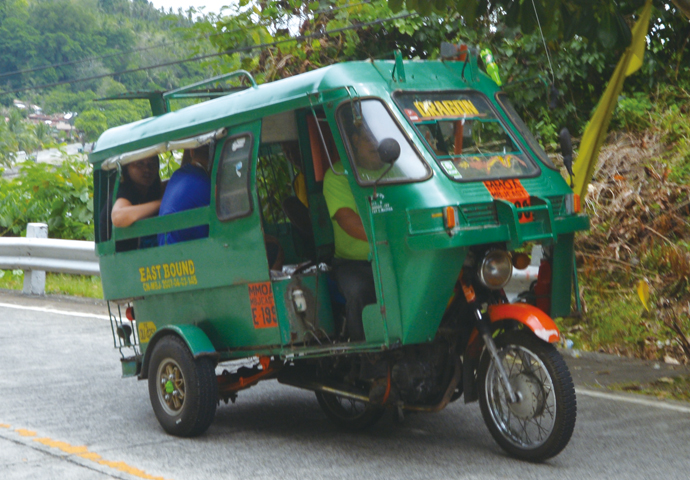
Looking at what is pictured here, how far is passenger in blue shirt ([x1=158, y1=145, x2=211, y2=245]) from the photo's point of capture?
6.25m

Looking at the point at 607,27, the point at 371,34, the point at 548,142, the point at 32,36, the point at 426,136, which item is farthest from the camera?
the point at 32,36

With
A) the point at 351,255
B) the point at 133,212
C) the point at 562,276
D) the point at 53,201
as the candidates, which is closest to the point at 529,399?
the point at 562,276

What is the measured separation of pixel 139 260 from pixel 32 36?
139 feet

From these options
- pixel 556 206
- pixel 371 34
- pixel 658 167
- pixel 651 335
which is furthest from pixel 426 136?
pixel 371 34

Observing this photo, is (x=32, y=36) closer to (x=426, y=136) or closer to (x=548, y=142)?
(x=548, y=142)

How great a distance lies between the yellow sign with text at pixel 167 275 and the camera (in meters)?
6.26

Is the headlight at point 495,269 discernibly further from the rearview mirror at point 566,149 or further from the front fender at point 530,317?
the rearview mirror at point 566,149

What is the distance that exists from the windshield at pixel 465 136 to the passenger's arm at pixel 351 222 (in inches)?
24.9

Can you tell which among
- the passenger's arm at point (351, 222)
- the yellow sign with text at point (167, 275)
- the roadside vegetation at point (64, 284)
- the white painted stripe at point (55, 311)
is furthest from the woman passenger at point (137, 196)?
the roadside vegetation at point (64, 284)

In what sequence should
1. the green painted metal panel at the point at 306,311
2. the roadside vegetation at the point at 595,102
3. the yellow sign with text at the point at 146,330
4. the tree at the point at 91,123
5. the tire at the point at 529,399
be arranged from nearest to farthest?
the tire at the point at 529,399 < the green painted metal panel at the point at 306,311 < the yellow sign with text at the point at 146,330 < the roadside vegetation at the point at 595,102 < the tree at the point at 91,123

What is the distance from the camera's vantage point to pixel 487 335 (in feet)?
16.9

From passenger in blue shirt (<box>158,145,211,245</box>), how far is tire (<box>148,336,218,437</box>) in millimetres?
734

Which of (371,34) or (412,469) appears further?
(371,34)

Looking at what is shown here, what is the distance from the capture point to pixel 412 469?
201 inches
